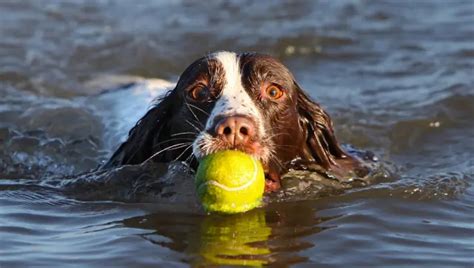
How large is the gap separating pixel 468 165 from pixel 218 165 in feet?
8.90

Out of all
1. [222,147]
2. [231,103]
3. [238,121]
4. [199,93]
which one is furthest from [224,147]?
[199,93]

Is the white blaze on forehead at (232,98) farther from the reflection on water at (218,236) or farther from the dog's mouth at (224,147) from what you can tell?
the reflection on water at (218,236)

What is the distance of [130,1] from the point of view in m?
13.5

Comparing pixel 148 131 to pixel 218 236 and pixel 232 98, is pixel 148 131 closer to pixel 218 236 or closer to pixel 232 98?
pixel 232 98

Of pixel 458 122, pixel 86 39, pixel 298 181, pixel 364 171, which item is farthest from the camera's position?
pixel 86 39

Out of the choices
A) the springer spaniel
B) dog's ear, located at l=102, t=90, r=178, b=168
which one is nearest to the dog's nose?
the springer spaniel

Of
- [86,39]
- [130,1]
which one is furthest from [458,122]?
[130,1]

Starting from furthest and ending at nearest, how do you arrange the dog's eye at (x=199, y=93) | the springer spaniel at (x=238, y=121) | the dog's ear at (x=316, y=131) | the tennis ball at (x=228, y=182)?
the dog's ear at (x=316, y=131) → the dog's eye at (x=199, y=93) → the springer spaniel at (x=238, y=121) → the tennis ball at (x=228, y=182)

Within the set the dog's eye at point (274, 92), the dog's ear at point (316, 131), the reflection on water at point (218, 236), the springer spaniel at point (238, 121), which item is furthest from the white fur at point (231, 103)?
the dog's ear at point (316, 131)

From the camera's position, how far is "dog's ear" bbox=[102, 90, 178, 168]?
5.96 m

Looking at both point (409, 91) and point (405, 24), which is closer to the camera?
point (409, 91)

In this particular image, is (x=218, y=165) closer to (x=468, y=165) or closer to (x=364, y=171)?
(x=364, y=171)

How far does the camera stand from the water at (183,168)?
496cm

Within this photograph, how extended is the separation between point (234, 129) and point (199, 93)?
Answer: 0.64 m
